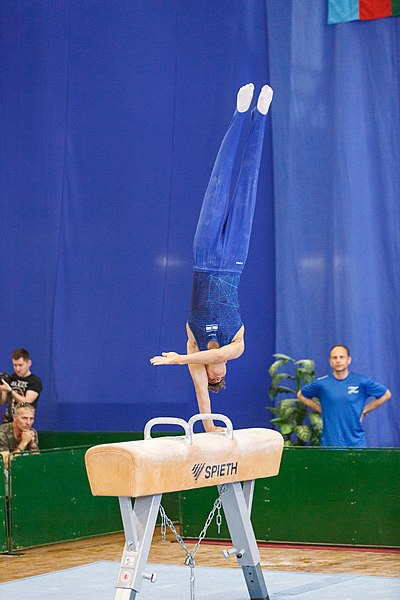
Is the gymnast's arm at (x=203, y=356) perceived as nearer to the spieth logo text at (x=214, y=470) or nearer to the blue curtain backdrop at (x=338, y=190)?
the spieth logo text at (x=214, y=470)

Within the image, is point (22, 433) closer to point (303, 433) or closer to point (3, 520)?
point (3, 520)

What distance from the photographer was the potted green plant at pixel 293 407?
8.84 metres

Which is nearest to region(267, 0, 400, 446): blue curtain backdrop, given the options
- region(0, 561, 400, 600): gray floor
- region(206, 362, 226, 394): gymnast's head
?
region(0, 561, 400, 600): gray floor

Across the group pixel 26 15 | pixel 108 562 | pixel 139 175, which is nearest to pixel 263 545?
pixel 108 562

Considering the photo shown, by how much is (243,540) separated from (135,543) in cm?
86

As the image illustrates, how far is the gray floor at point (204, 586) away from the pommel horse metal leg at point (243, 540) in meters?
0.11

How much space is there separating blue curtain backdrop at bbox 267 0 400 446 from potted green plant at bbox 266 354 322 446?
245 millimetres

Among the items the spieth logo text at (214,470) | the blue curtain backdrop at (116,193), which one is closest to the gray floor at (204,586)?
the spieth logo text at (214,470)

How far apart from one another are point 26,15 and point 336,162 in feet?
12.1

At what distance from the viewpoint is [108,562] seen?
23.5 feet

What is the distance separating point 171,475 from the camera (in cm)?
537

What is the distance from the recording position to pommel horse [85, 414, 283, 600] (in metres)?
5.20

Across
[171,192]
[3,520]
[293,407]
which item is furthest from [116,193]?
[3,520]

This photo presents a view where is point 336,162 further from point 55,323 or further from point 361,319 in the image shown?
point 55,323
